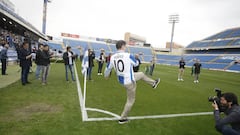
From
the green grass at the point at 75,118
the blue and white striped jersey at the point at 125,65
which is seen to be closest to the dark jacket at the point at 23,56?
the green grass at the point at 75,118

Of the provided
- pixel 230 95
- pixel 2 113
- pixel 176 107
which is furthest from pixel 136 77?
pixel 2 113

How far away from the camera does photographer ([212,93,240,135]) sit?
2.94m

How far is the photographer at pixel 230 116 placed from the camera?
116 inches

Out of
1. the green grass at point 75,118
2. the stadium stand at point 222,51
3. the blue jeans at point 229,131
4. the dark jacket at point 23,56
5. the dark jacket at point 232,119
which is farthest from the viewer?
the stadium stand at point 222,51

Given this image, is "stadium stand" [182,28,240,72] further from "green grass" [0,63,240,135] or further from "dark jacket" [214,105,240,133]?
"dark jacket" [214,105,240,133]

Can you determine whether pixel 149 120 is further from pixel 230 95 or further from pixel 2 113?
pixel 2 113

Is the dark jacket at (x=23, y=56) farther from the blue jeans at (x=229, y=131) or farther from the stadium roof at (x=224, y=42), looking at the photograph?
the stadium roof at (x=224, y=42)

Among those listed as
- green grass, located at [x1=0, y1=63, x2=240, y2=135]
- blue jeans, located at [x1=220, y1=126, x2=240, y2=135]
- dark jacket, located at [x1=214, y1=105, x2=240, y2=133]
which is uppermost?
dark jacket, located at [x1=214, y1=105, x2=240, y2=133]

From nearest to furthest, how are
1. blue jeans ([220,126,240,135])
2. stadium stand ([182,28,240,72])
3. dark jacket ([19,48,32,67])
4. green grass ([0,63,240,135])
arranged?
blue jeans ([220,126,240,135]) < green grass ([0,63,240,135]) < dark jacket ([19,48,32,67]) < stadium stand ([182,28,240,72])

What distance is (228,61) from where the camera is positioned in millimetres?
41562

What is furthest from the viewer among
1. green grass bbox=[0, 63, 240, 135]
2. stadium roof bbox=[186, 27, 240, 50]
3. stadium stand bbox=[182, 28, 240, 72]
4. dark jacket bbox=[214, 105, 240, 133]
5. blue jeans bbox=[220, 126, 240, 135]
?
stadium roof bbox=[186, 27, 240, 50]

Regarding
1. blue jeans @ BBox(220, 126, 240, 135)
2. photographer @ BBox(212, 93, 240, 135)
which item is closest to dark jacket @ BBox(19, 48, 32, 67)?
photographer @ BBox(212, 93, 240, 135)

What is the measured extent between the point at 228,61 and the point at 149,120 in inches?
1764

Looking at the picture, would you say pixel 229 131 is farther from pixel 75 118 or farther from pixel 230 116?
pixel 75 118
